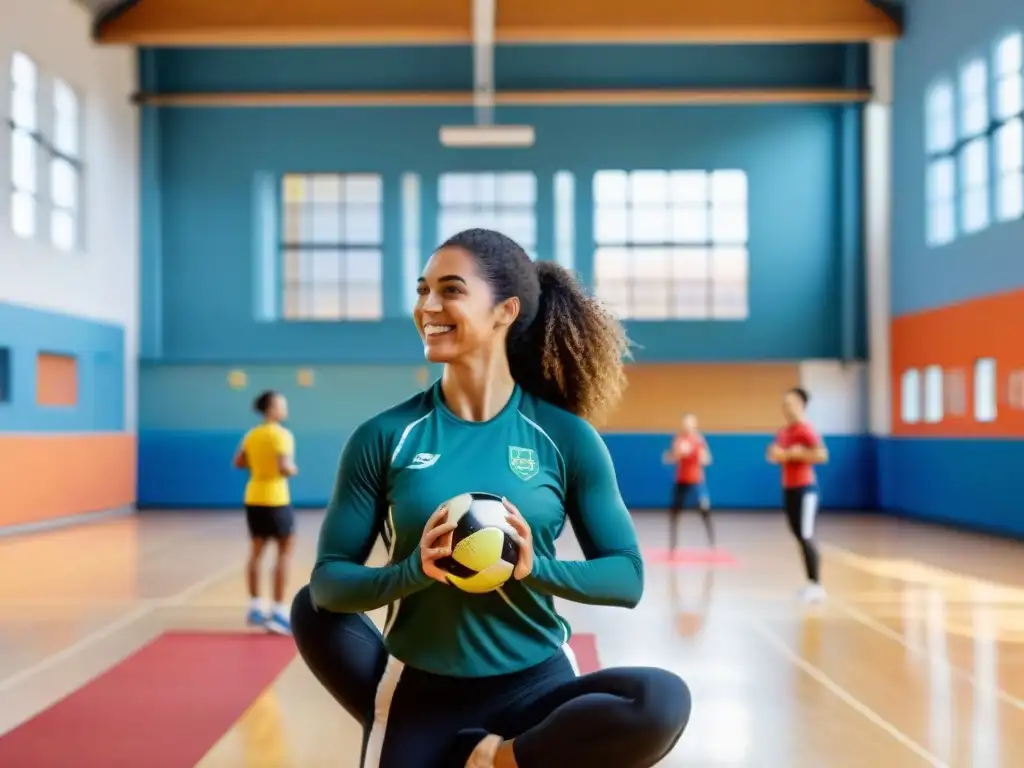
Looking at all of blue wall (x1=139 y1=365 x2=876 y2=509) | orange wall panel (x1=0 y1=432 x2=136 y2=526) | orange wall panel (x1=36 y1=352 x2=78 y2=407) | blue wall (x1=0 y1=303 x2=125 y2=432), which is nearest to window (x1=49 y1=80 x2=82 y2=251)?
blue wall (x1=0 y1=303 x2=125 y2=432)

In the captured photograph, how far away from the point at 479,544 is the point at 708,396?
1583 centimetres

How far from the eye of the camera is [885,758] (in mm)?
4137

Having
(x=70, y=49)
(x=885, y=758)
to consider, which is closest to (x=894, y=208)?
(x=70, y=49)

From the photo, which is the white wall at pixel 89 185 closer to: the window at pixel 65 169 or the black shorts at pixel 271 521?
the window at pixel 65 169

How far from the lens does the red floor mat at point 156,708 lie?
421cm

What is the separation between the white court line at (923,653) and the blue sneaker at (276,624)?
3743 mm

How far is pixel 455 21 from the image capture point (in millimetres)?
12695

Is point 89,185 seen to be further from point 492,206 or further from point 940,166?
point 940,166

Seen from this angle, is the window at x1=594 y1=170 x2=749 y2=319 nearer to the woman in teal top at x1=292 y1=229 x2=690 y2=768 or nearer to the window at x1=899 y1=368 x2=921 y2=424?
the window at x1=899 y1=368 x2=921 y2=424

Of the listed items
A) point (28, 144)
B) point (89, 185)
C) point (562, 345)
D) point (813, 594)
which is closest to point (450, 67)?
point (89, 185)

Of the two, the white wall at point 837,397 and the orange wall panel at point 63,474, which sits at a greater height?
the white wall at point 837,397

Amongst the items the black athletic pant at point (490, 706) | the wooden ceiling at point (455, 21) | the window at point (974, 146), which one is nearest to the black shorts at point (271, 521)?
the black athletic pant at point (490, 706)

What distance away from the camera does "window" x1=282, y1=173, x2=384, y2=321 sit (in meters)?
17.4

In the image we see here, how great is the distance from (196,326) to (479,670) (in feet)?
52.5
